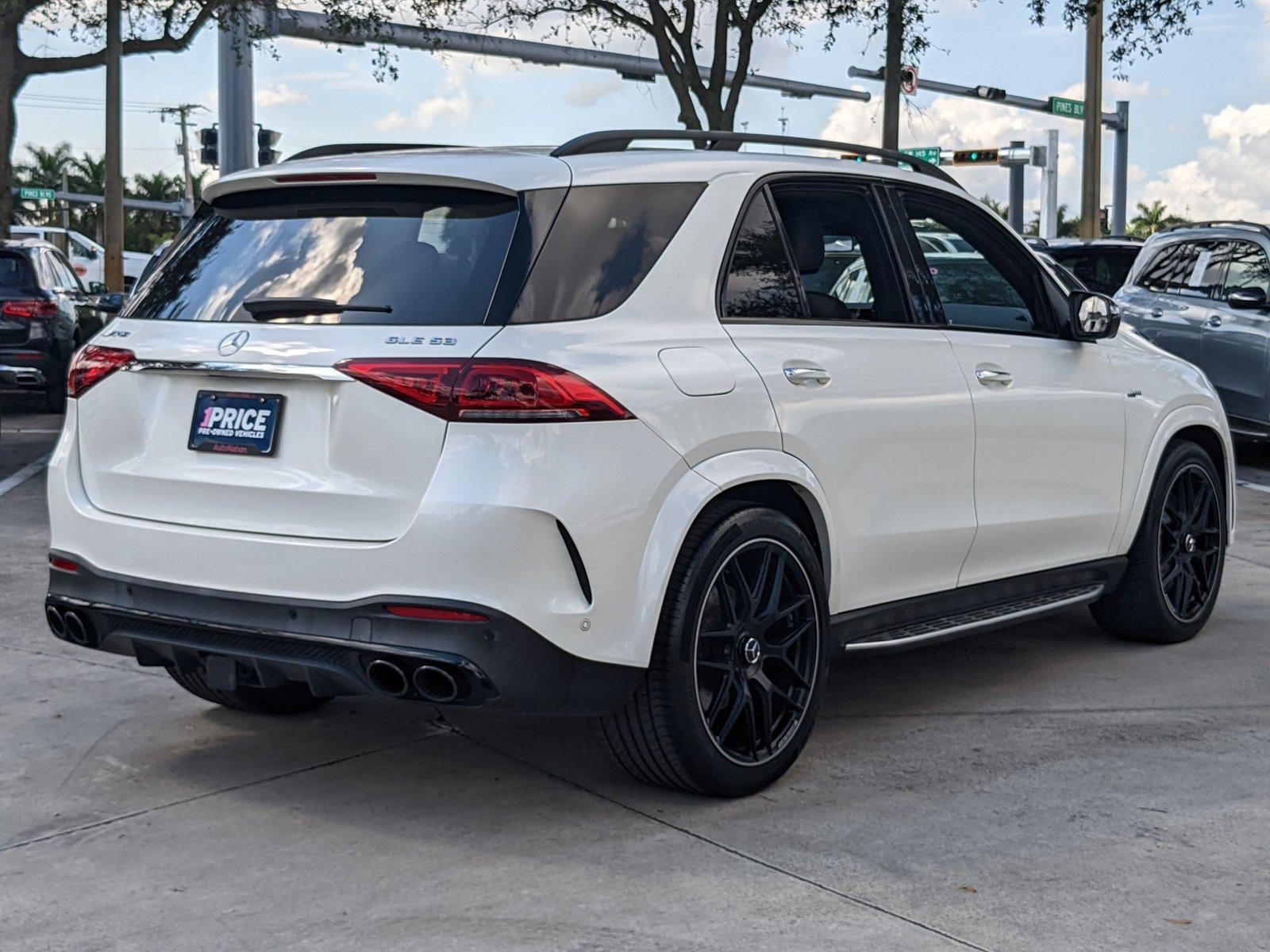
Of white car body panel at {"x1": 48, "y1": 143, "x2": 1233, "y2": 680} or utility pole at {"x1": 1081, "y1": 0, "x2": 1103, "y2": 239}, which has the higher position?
utility pole at {"x1": 1081, "y1": 0, "x2": 1103, "y2": 239}

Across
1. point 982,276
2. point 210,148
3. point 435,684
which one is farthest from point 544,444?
A: point 210,148

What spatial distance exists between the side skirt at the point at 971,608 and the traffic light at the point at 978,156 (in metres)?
41.6

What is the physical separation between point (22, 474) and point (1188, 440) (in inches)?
340

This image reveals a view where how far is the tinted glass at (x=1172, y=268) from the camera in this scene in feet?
43.4

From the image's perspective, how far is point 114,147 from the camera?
28.9 meters

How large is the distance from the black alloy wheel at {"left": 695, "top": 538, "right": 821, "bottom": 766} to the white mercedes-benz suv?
0.03 ft

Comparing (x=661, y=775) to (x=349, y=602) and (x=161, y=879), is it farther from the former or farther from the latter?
Result: (x=161, y=879)

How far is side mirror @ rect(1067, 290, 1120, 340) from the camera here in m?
6.05

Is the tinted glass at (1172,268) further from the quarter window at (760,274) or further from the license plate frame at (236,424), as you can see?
the license plate frame at (236,424)

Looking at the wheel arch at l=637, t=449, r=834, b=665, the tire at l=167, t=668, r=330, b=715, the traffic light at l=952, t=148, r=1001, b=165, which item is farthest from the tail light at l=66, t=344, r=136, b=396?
the traffic light at l=952, t=148, r=1001, b=165

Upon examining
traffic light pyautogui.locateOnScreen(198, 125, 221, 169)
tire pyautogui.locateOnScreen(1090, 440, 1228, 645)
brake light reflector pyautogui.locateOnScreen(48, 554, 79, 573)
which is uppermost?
traffic light pyautogui.locateOnScreen(198, 125, 221, 169)

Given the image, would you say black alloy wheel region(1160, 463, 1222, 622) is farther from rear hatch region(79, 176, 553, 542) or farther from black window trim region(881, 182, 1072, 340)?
rear hatch region(79, 176, 553, 542)

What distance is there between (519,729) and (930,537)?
1401 millimetres

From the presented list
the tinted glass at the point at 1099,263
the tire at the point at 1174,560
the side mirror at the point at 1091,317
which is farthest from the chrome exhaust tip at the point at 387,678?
the tinted glass at the point at 1099,263
